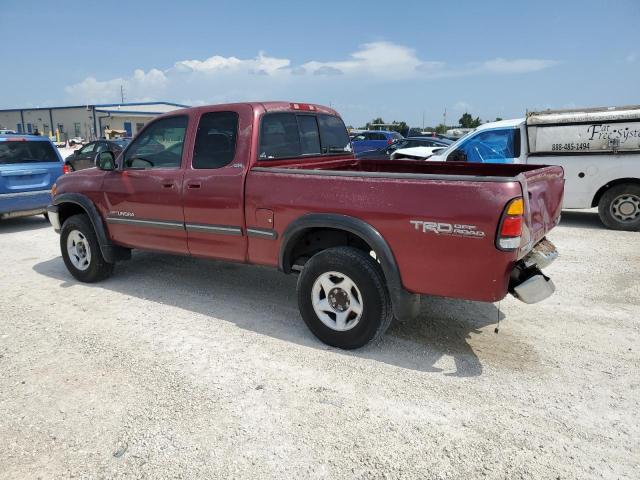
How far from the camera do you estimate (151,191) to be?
4777 millimetres

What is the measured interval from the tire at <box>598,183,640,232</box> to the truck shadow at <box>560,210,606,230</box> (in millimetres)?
284

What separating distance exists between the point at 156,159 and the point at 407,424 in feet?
11.6

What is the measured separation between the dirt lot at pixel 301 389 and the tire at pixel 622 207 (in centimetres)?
341

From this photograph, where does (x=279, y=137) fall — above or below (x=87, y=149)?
below

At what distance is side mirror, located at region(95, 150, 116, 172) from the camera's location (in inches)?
197

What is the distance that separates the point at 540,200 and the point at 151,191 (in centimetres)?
362

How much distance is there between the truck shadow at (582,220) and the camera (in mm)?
8484

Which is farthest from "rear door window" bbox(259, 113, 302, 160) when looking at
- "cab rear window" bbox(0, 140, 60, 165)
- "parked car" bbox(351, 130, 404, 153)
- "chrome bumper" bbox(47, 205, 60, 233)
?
"parked car" bbox(351, 130, 404, 153)

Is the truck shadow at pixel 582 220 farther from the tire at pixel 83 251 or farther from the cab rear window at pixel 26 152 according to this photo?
the cab rear window at pixel 26 152

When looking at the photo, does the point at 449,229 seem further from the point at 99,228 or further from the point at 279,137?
the point at 99,228

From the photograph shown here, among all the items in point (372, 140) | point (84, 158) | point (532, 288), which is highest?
point (372, 140)

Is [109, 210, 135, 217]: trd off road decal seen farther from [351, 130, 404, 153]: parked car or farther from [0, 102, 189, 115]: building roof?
[0, 102, 189, 115]: building roof

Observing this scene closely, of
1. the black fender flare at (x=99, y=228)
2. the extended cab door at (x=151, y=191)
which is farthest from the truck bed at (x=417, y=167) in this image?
the black fender flare at (x=99, y=228)

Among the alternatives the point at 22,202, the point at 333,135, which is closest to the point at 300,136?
the point at 333,135
